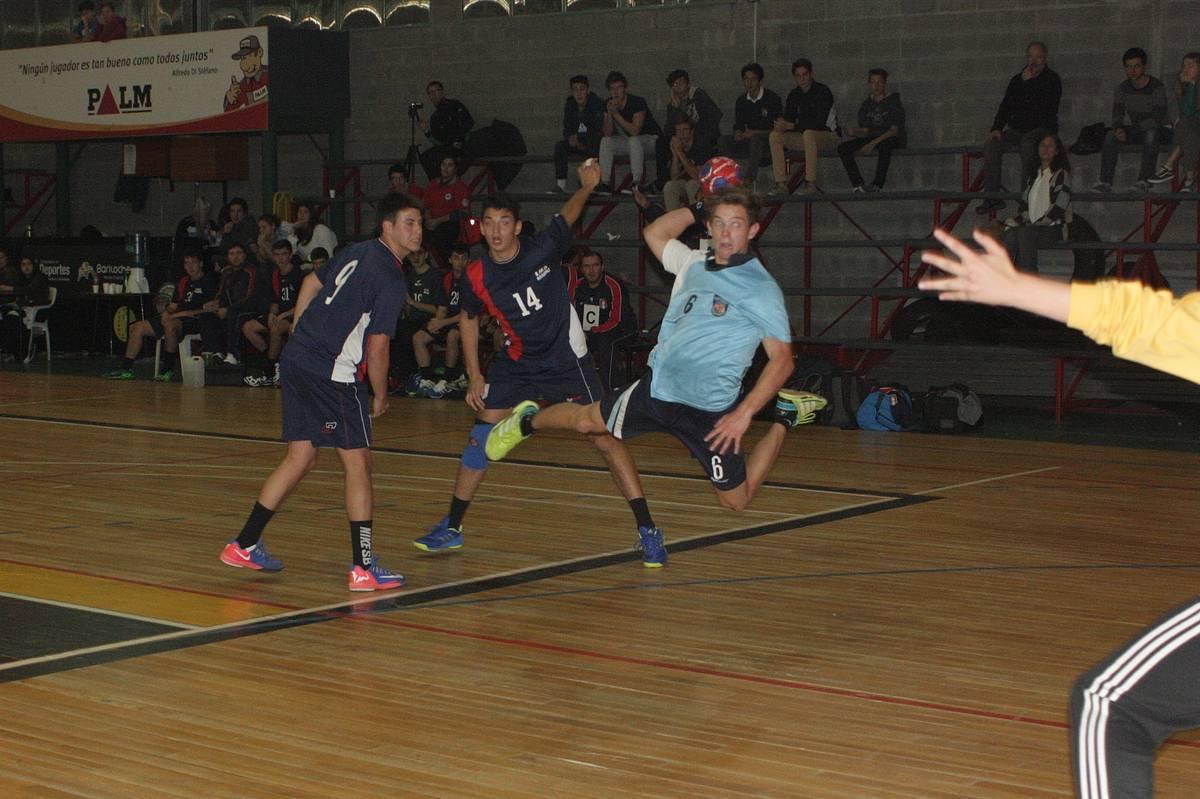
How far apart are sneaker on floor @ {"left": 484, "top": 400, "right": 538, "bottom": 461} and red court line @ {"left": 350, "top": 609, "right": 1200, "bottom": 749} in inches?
53.4

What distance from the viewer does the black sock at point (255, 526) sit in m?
7.25

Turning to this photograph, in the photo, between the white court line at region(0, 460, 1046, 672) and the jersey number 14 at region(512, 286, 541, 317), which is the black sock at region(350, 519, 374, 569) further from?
the jersey number 14 at region(512, 286, 541, 317)

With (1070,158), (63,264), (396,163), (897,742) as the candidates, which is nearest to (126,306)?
(63,264)

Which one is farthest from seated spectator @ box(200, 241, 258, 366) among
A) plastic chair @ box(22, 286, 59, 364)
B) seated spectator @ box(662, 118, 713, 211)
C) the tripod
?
seated spectator @ box(662, 118, 713, 211)

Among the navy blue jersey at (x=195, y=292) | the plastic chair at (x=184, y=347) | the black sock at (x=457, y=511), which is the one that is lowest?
the black sock at (x=457, y=511)

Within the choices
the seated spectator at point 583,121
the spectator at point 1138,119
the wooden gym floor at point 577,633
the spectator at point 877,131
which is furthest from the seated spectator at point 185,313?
the spectator at point 1138,119

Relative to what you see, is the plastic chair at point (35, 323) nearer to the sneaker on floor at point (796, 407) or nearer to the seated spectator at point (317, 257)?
the seated spectator at point (317, 257)

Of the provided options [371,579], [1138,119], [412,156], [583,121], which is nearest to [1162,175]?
[1138,119]

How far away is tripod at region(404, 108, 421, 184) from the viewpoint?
66.7 ft

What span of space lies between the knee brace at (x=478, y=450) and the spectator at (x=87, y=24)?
Result: 711 inches

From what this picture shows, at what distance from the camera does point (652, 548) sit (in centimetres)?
759

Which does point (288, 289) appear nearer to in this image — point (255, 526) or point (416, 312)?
point (416, 312)

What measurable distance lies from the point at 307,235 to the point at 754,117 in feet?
19.9

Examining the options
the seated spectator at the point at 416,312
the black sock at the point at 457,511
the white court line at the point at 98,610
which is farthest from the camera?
the seated spectator at the point at 416,312
